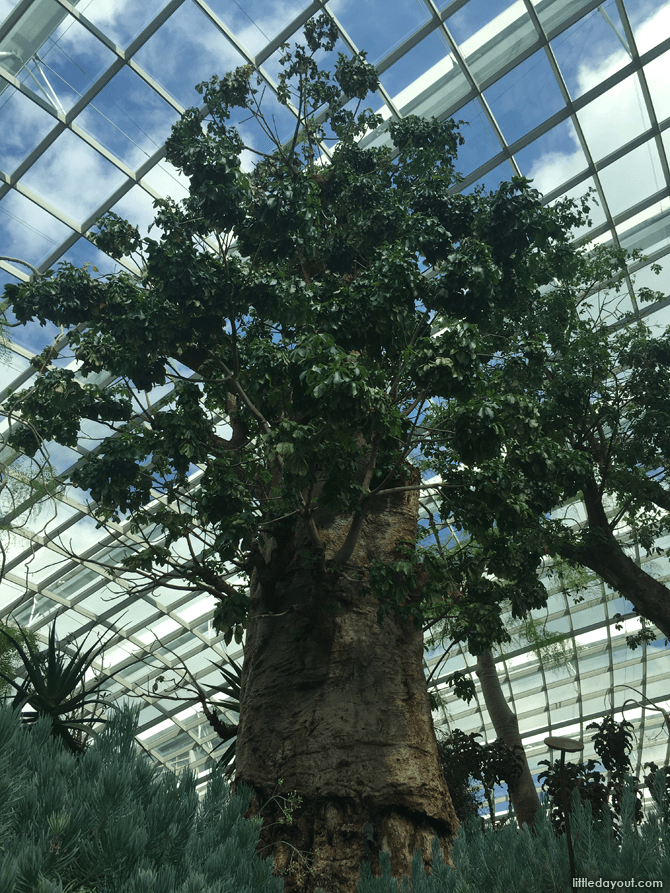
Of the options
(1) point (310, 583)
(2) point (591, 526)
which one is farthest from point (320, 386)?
(2) point (591, 526)

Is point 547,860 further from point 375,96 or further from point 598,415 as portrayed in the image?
point 375,96

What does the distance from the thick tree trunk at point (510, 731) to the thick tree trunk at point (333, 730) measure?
437cm

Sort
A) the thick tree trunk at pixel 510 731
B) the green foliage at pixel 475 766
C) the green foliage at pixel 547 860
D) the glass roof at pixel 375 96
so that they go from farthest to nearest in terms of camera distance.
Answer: the glass roof at pixel 375 96 < the thick tree trunk at pixel 510 731 < the green foliage at pixel 475 766 < the green foliage at pixel 547 860

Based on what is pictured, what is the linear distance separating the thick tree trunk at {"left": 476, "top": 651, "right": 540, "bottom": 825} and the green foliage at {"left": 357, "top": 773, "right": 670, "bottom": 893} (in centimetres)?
579

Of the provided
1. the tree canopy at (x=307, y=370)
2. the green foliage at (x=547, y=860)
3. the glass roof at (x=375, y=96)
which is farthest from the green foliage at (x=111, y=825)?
the glass roof at (x=375, y=96)

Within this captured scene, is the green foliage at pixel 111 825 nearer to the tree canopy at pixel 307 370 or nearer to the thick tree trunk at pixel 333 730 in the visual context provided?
the thick tree trunk at pixel 333 730

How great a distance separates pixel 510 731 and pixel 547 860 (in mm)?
8461

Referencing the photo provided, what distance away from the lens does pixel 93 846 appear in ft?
6.81

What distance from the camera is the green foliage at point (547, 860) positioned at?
94.8 inches

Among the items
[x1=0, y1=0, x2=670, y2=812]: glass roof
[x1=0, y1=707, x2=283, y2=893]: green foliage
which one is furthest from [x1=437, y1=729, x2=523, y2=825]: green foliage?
[x1=0, y1=707, x2=283, y2=893]: green foliage

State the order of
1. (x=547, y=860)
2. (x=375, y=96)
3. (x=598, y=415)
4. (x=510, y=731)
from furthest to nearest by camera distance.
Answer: (x=375, y=96) → (x=510, y=731) → (x=598, y=415) → (x=547, y=860)

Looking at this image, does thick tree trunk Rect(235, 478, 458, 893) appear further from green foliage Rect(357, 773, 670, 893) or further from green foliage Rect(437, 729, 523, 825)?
green foliage Rect(437, 729, 523, 825)

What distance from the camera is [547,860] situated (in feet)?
8.30

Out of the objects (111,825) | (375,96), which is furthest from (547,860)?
(375,96)
